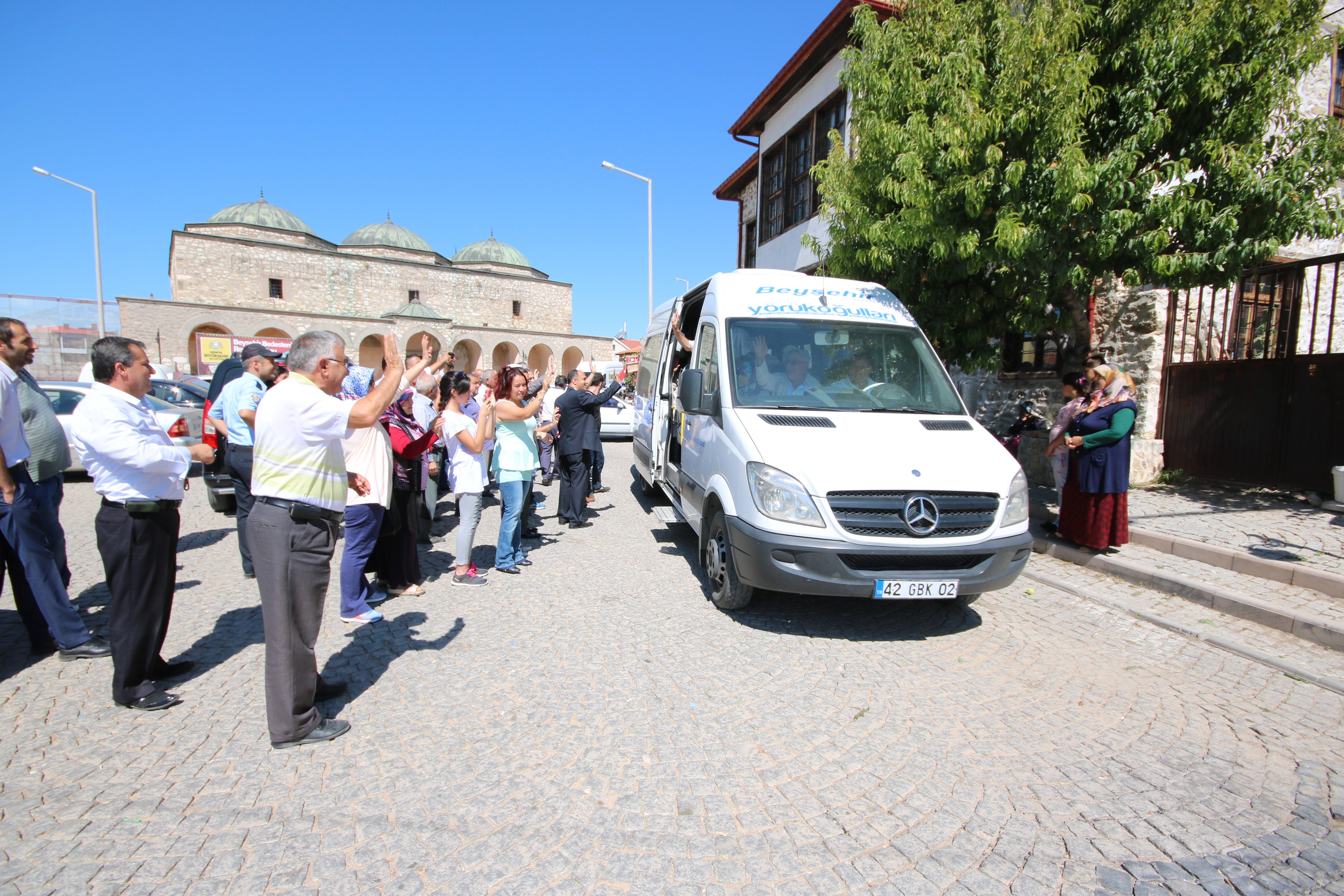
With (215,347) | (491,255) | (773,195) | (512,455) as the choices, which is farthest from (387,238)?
(512,455)

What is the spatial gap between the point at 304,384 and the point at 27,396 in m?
2.76

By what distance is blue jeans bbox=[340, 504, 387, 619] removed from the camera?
473cm

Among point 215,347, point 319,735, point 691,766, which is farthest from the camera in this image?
point 215,347

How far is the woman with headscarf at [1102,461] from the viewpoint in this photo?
5.83 m

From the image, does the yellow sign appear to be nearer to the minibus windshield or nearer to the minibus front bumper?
the minibus windshield

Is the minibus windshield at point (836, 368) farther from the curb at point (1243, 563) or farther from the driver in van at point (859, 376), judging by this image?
the curb at point (1243, 563)

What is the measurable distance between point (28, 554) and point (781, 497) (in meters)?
4.47

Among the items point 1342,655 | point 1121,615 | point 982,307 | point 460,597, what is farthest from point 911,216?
point 460,597

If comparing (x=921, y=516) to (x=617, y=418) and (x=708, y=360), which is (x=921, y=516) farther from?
(x=617, y=418)

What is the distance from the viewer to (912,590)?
4.10 m

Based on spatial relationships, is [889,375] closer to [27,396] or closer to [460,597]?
[460,597]

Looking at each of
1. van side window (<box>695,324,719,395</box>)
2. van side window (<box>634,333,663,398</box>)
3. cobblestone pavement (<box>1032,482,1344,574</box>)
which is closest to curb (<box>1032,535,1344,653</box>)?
cobblestone pavement (<box>1032,482,1344,574</box>)

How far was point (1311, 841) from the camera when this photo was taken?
254cm

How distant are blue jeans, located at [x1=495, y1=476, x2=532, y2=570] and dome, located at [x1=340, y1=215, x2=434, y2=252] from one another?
61.4 meters
